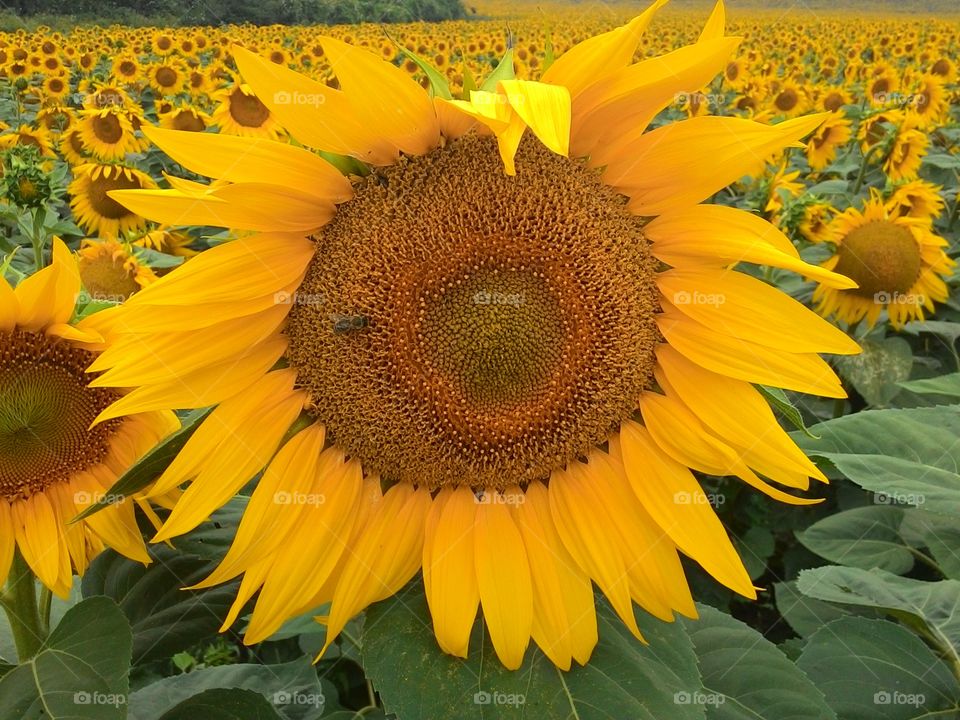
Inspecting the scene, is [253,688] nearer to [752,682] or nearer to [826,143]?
[752,682]

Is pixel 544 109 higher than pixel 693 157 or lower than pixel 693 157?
higher

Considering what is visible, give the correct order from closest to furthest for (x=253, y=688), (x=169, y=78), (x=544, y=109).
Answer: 1. (x=544, y=109)
2. (x=253, y=688)
3. (x=169, y=78)

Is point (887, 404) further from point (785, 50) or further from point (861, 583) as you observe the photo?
point (785, 50)

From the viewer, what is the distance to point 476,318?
1323 mm

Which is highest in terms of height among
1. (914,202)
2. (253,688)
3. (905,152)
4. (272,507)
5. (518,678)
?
(272,507)

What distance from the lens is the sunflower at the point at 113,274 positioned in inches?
123

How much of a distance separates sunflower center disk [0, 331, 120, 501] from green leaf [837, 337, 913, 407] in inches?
121

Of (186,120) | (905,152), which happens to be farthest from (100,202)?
(905,152)

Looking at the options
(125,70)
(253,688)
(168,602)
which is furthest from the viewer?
(125,70)

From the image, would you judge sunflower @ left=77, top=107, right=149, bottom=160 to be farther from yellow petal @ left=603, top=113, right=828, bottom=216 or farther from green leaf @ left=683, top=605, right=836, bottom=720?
green leaf @ left=683, top=605, right=836, bottom=720

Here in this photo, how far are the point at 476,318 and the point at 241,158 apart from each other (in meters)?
0.43

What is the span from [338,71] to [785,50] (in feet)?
40.1

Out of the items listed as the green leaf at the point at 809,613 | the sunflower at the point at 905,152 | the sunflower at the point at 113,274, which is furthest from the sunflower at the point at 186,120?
the green leaf at the point at 809,613

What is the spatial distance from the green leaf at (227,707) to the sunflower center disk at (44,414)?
1.65 feet
